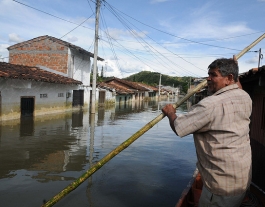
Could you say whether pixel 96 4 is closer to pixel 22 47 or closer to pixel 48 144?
pixel 22 47

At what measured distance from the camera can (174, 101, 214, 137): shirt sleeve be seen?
2094mm

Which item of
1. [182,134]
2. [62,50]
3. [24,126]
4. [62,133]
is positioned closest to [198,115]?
[182,134]

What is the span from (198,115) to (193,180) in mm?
3128

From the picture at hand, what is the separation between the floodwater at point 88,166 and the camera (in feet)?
17.2

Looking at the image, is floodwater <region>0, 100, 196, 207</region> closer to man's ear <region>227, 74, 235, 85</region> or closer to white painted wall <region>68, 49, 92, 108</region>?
man's ear <region>227, 74, 235, 85</region>

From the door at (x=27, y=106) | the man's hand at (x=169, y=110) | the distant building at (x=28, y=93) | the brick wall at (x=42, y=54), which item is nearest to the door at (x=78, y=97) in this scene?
the distant building at (x=28, y=93)

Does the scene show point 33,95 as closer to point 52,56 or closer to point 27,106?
point 27,106

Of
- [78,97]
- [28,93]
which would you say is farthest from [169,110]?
[78,97]

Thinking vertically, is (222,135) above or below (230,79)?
below

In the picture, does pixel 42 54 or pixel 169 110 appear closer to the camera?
pixel 169 110

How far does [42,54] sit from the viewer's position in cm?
2288

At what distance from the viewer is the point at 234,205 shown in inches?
89.7

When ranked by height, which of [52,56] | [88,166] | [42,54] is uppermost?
[42,54]

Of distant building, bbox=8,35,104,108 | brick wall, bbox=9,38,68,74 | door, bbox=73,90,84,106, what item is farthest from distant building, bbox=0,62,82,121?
brick wall, bbox=9,38,68,74
